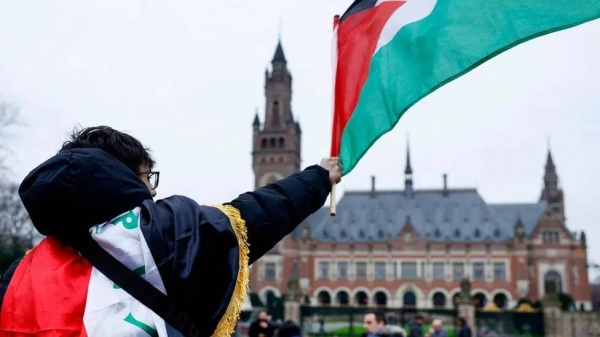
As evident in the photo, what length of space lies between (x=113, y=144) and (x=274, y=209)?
0.46 metres

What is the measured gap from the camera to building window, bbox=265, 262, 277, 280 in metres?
54.2

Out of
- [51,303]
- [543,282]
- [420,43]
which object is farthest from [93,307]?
[543,282]

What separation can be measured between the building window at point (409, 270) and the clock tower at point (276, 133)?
13.2 metres

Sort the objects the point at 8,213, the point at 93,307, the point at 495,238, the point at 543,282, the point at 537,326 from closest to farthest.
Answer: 1. the point at 93,307
2. the point at 537,326
3. the point at 8,213
4. the point at 543,282
5. the point at 495,238

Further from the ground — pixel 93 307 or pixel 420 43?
pixel 420 43

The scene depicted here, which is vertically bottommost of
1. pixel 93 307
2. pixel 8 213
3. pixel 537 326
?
pixel 537 326

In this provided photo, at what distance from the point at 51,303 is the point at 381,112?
2.20 metres

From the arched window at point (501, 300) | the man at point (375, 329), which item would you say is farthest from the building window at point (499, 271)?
the man at point (375, 329)

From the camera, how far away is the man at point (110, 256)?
4.49 ft

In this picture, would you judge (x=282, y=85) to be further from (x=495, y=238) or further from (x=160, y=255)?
(x=160, y=255)

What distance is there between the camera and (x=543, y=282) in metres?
49.6

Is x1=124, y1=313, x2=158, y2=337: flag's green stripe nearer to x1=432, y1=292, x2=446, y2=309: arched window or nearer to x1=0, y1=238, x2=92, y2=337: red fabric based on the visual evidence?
x1=0, y1=238, x2=92, y2=337: red fabric

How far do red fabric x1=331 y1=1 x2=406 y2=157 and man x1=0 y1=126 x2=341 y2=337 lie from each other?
1711mm

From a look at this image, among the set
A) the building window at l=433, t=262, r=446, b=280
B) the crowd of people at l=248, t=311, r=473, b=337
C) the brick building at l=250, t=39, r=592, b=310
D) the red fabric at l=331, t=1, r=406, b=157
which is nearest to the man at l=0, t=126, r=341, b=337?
the red fabric at l=331, t=1, r=406, b=157
